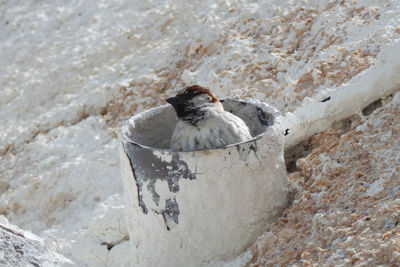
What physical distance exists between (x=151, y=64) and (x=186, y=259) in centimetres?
297

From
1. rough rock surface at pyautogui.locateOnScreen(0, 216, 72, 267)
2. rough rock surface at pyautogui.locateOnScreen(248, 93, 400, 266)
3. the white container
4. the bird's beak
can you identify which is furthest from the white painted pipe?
rough rock surface at pyautogui.locateOnScreen(0, 216, 72, 267)

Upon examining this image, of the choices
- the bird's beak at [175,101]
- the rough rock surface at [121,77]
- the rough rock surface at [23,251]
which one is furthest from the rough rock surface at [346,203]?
the rough rock surface at [23,251]

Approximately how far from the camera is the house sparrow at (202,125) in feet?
9.67

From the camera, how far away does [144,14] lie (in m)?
6.29

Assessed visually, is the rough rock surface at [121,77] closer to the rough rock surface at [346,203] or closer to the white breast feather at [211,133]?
the rough rock surface at [346,203]

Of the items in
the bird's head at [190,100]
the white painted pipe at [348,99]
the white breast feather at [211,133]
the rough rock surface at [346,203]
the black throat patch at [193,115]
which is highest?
the bird's head at [190,100]

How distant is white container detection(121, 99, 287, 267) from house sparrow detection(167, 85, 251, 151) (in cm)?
16

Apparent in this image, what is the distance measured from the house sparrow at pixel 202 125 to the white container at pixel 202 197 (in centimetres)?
16

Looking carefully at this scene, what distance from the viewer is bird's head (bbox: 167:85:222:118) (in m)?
3.10

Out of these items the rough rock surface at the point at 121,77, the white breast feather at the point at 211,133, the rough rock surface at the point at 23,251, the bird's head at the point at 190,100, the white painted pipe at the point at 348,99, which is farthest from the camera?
the rough rock surface at the point at 121,77

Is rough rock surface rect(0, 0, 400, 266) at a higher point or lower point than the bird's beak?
lower

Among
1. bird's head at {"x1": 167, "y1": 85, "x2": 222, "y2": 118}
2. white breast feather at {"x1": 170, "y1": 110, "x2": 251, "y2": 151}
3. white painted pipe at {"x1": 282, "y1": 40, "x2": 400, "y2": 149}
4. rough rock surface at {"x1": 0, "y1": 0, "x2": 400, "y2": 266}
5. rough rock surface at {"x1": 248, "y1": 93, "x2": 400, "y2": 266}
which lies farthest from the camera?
rough rock surface at {"x1": 0, "y1": 0, "x2": 400, "y2": 266}

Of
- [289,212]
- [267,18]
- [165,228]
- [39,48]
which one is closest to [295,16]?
[267,18]

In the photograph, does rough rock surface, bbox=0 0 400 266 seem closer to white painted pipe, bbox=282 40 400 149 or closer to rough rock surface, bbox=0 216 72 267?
white painted pipe, bbox=282 40 400 149
